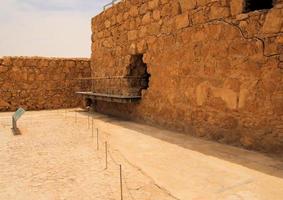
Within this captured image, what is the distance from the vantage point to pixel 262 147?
4539mm

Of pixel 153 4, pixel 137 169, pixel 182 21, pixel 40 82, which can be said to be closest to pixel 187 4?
pixel 182 21

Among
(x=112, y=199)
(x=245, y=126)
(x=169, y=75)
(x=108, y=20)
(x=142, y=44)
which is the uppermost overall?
(x=108, y=20)

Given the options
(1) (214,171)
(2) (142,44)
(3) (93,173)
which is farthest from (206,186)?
(2) (142,44)

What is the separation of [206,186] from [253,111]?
190 centimetres

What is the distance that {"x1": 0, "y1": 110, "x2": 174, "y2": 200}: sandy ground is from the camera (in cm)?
323

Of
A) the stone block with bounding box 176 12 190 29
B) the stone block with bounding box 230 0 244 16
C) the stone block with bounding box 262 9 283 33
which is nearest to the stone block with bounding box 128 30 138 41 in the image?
the stone block with bounding box 176 12 190 29

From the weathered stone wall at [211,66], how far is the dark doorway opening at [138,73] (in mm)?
139

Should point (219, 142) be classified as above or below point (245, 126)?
below

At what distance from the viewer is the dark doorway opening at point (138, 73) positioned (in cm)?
832

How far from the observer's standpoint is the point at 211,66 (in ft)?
18.2

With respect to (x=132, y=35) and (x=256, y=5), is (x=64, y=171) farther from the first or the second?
(x=132, y=35)

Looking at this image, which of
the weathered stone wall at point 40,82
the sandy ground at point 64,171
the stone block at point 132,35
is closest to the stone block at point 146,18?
the stone block at point 132,35

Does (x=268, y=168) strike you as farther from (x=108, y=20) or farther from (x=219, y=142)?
(x=108, y=20)

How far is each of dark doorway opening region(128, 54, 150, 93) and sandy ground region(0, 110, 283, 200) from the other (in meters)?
2.42
